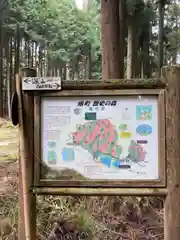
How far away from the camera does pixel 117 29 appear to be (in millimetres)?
5133

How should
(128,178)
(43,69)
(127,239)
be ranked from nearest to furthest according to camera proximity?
(128,178) < (127,239) < (43,69)

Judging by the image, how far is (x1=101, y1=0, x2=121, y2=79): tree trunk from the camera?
16.5ft

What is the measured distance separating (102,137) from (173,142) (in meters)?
0.56

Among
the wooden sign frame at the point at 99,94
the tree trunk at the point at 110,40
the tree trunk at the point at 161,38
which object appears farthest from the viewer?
the tree trunk at the point at 161,38

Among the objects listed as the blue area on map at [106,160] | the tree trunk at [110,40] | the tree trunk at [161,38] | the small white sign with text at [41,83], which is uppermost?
the tree trunk at [161,38]

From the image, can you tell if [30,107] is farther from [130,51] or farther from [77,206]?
[130,51]

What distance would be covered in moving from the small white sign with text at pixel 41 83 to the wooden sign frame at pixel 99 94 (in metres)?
0.05

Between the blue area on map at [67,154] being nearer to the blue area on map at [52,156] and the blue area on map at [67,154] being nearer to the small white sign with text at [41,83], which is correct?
the blue area on map at [52,156]

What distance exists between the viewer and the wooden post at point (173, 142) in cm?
279

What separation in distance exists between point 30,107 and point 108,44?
2498 millimetres

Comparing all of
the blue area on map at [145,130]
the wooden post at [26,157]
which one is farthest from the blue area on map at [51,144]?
the blue area on map at [145,130]

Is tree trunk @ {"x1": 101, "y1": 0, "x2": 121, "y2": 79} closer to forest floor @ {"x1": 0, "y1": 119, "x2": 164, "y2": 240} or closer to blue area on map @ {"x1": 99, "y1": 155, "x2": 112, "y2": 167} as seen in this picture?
forest floor @ {"x1": 0, "y1": 119, "x2": 164, "y2": 240}

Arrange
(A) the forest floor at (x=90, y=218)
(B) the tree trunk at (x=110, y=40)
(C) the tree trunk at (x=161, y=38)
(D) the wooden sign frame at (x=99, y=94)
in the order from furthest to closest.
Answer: (C) the tree trunk at (x=161, y=38) < (B) the tree trunk at (x=110, y=40) < (A) the forest floor at (x=90, y=218) < (D) the wooden sign frame at (x=99, y=94)

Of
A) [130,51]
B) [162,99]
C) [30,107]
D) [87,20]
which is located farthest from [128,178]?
[87,20]
